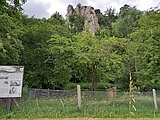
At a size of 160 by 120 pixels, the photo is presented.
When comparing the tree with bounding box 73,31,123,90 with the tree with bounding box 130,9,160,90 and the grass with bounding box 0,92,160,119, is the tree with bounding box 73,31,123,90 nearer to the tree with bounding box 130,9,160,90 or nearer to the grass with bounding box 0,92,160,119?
the tree with bounding box 130,9,160,90

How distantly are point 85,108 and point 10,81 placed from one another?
2955 mm

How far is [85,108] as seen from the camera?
725 centimetres

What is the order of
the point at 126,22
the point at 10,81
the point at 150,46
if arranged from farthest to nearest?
the point at 126,22 < the point at 150,46 < the point at 10,81

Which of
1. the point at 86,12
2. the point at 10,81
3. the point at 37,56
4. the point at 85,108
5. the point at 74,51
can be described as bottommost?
the point at 85,108

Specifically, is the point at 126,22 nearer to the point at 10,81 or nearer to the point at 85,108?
the point at 85,108

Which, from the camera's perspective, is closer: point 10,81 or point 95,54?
point 10,81

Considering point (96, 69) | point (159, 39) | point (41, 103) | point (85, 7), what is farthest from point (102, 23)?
point (41, 103)

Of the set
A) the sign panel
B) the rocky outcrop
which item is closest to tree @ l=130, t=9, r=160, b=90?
the sign panel

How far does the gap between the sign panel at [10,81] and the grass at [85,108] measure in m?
0.68

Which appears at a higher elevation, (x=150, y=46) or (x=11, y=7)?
(x=11, y=7)

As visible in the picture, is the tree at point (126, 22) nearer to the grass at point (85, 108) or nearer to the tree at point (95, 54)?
the tree at point (95, 54)

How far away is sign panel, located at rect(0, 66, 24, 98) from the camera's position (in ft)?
22.0

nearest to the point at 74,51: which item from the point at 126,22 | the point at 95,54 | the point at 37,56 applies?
the point at 95,54

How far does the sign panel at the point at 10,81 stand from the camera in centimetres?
671
